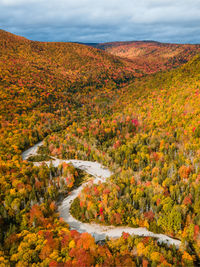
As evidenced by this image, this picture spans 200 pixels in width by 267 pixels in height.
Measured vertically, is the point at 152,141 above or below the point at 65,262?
above

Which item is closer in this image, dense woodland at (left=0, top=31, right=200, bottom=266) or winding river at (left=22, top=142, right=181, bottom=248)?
dense woodland at (left=0, top=31, right=200, bottom=266)

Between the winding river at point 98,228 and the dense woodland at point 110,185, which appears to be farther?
the winding river at point 98,228

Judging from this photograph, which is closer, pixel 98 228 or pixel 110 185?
pixel 98 228

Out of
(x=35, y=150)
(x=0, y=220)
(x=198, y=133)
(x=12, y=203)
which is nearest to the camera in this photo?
(x=0, y=220)

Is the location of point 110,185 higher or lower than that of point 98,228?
higher

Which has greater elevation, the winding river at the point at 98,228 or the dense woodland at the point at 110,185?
the dense woodland at the point at 110,185

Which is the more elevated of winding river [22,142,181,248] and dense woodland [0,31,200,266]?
dense woodland [0,31,200,266]

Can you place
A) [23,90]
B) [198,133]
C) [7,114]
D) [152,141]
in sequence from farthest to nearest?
[23,90] < [7,114] < [152,141] < [198,133]

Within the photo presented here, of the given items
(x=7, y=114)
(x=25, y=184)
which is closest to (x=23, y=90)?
(x=7, y=114)

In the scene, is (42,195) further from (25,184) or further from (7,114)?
(7,114)

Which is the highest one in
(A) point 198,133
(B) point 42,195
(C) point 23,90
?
(C) point 23,90

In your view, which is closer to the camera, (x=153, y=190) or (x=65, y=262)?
(x=65, y=262)
